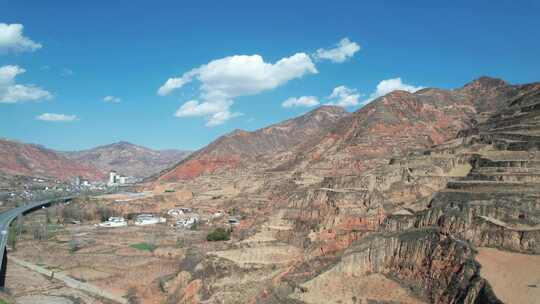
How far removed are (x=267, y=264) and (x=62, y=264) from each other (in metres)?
30.5

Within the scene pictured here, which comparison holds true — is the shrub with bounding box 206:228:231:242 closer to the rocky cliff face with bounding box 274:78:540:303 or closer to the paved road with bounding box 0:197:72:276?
the rocky cliff face with bounding box 274:78:540:303

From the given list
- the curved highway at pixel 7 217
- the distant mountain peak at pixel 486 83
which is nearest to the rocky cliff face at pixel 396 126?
the distant mountain peak at pixel 486 83

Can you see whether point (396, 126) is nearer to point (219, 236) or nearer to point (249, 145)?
point (219, 236)

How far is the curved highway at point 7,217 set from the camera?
50.7 metres

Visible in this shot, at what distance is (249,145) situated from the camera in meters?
174

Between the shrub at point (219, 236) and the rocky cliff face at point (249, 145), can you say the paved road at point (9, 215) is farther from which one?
the rocky cliff face at point (249, 145)

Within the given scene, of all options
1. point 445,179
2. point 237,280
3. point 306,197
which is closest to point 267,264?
point 237,280

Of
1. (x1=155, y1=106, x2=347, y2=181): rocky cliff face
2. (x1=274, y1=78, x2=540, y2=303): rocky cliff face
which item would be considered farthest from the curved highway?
(x1=155, y1=106, x2=347, y2=181): rocky cliff face

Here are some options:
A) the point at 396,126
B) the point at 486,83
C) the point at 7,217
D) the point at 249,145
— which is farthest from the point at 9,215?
the point at 486,83

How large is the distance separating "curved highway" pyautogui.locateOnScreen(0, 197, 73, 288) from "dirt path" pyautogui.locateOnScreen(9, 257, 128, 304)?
2.52 meters

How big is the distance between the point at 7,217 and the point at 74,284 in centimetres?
4815

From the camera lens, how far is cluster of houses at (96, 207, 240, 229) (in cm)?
7975

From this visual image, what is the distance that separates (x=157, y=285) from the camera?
4584cm

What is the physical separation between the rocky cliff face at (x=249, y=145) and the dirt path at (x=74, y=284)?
78.5 meters
